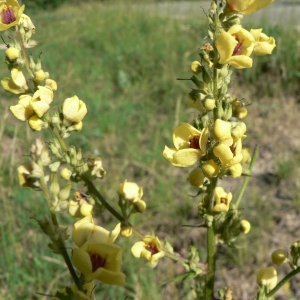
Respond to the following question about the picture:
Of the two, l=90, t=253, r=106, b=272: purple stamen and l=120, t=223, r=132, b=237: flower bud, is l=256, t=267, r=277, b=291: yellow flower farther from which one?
l=90, t=253, r=106, b=272: purple stamen

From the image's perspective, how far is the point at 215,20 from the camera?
1.06 m

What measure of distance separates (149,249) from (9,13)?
0.88m

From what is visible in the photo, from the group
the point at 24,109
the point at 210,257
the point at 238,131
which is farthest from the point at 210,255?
the point at 24,109

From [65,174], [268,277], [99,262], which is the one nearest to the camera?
[99,262]

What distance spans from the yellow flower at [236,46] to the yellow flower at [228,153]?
0.65 ft

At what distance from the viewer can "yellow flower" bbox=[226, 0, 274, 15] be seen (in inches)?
40.0

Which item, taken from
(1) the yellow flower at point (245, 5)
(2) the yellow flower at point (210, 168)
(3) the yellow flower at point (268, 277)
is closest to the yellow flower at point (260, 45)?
(1) the yellow flower at point (245, 5)

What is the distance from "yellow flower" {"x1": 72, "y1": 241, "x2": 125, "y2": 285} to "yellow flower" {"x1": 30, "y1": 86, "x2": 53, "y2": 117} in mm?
482

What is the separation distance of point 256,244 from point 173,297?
77 cm

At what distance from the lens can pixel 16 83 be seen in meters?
1.24

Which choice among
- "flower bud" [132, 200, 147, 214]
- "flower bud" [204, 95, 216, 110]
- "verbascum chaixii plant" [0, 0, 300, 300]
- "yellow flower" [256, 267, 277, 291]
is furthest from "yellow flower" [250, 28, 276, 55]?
"yellow flower" [256, 267, 277, 291]

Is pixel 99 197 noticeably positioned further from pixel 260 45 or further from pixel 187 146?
pixel 260 45

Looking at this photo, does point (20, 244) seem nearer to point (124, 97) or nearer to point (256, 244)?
point (256, 244)

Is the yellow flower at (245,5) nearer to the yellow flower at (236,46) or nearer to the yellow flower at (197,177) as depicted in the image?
the yellow flower at (236,46)
